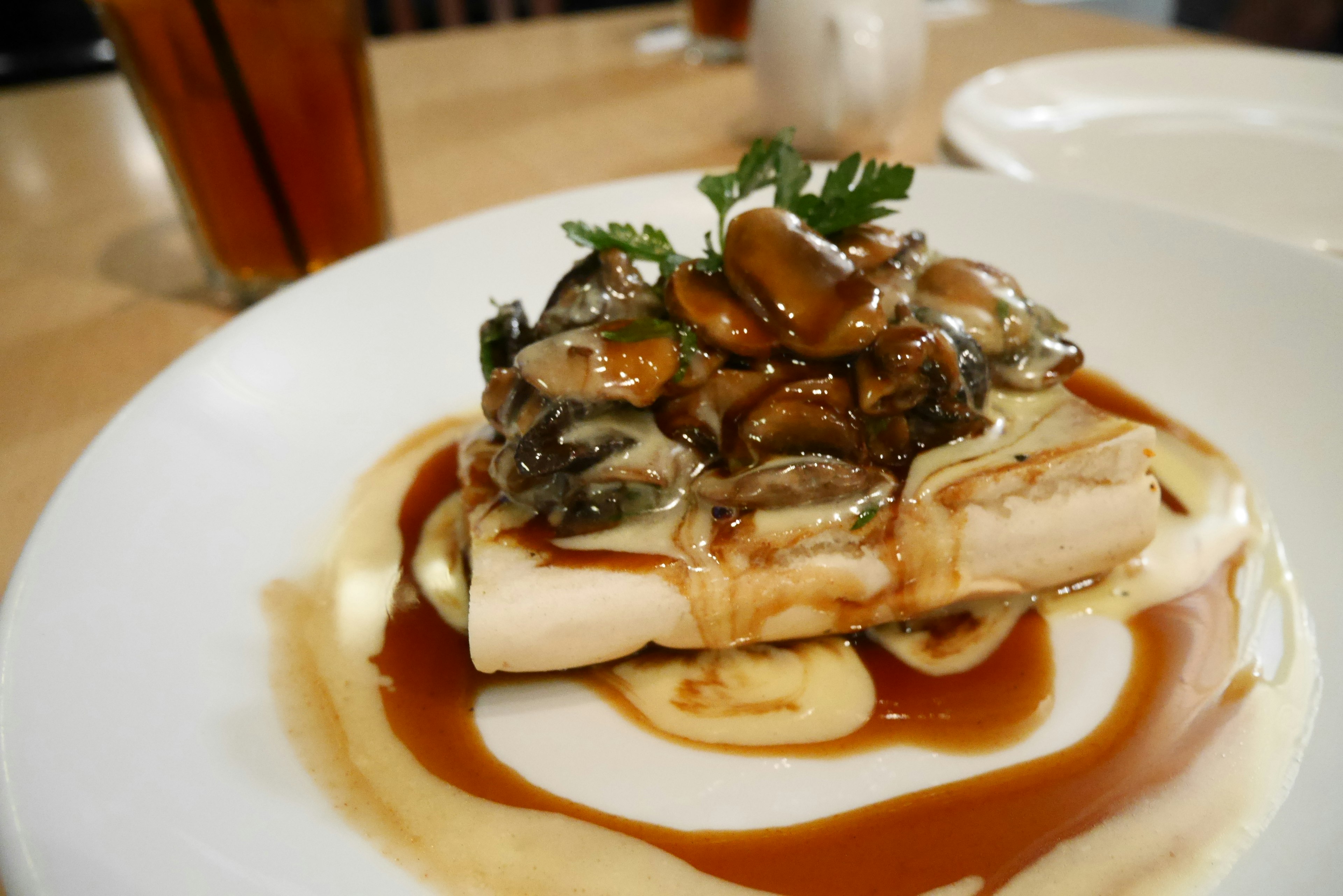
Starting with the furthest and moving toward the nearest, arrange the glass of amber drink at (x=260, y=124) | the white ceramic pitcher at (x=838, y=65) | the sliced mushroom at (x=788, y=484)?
the white ceramic pitcher at (x=838, y=65) → the glass of amber drink at (x=260, y=124) → the sliced mushroom at (x=788, y=484)

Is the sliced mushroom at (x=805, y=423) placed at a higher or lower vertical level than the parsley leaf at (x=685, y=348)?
lower

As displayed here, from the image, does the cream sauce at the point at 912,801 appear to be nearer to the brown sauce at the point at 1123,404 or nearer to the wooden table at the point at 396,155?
the brown sauce at the point at 1123,404

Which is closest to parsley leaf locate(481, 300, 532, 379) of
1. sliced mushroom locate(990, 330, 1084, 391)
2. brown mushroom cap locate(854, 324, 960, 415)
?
brown mushroom cap locate(854, 324, 960, 415)

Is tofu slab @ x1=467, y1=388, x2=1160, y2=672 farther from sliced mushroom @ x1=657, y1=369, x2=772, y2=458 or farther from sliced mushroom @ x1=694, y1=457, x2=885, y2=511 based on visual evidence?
sliced mushroom @ x1=657, y1=369, x2=772, y2=458

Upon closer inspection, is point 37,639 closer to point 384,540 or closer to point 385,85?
point 384,540

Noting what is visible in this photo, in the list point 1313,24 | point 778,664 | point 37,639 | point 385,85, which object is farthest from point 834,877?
point 1313,24

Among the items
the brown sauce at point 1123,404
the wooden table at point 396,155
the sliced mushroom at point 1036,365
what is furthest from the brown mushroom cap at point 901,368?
the wooden table at point 396,155

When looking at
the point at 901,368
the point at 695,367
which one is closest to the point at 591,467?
the point at 695,367
